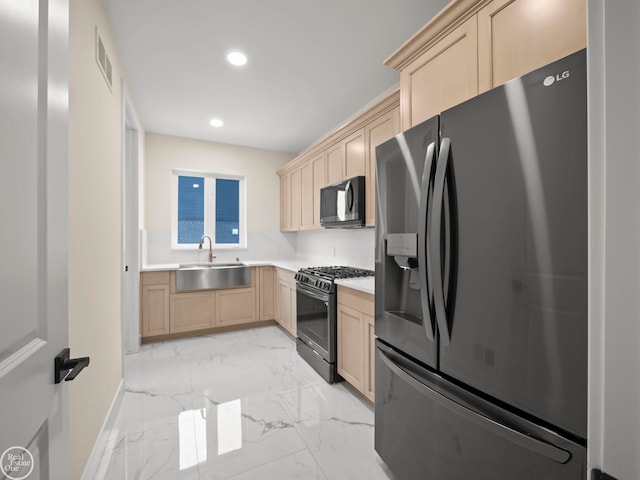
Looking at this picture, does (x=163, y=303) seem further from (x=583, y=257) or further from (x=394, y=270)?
(x=583, y=257)

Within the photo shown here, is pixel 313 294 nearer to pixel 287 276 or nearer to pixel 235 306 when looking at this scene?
pixel 287 276

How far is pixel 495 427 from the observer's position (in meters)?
0.92

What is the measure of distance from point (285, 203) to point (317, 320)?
234cm

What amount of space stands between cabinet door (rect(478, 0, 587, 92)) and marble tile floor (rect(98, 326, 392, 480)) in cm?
197

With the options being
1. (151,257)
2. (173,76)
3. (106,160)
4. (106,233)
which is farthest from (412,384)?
(151,257)

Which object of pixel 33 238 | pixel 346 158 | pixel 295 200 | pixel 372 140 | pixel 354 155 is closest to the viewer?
pixel 33 238

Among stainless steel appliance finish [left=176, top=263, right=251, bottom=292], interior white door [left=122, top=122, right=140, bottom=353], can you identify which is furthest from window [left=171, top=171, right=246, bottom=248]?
interior white door [left=122, top=122, right=140, bottom=353]

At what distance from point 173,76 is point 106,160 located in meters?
1.16

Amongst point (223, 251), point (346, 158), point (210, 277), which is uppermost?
point (346, 158)

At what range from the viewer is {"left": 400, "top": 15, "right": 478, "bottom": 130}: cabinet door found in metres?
1.27

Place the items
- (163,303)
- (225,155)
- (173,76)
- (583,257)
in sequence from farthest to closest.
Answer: (225,155) < (163,303) < (173,76) < (583,257)

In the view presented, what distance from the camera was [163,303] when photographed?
3.39 metres

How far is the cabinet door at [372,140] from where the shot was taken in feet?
7.55

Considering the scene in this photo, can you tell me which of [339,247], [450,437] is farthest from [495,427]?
[339,247]
